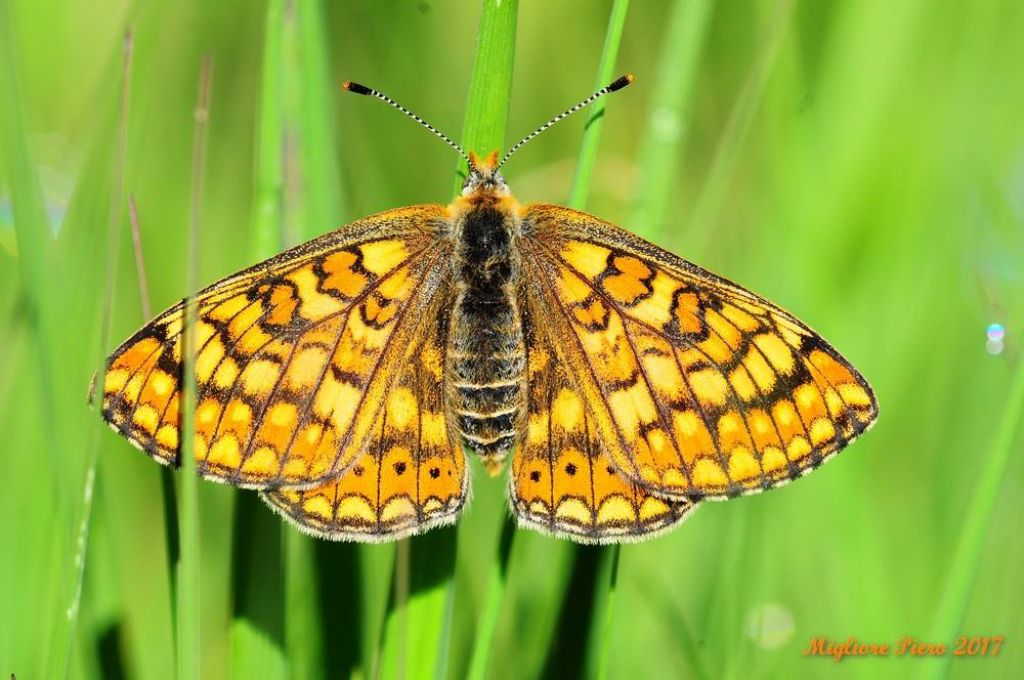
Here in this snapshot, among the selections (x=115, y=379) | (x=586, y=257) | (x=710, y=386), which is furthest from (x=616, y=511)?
(x=115, y=379)

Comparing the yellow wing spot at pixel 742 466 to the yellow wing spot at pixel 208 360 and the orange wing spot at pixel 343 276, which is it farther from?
the yellow wing spot at pixel 208 360

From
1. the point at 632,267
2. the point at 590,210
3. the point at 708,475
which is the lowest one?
the point at 708,475

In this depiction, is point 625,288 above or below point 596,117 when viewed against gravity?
below

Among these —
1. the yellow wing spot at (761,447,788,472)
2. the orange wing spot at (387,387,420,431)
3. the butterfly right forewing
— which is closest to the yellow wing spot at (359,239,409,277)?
the butterfly right forewing

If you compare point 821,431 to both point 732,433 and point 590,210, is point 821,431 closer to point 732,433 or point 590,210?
point 732,433

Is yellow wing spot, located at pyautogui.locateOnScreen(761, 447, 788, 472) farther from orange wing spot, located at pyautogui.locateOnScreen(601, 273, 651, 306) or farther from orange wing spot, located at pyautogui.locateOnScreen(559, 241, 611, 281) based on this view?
orange wing spot, located at pyautogui.locateOnScreen(559, 241, 611, 281)

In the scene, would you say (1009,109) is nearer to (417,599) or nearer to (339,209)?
(339,209)

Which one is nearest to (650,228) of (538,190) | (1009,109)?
(538,190)
